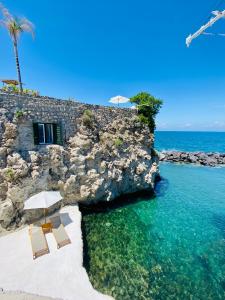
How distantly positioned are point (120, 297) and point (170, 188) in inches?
687

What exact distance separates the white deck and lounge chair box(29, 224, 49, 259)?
0.83ft

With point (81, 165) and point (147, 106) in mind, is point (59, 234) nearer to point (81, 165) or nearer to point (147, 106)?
point (81, 165)

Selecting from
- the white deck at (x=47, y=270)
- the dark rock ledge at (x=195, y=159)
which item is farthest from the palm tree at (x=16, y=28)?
the dark rock ledge at (x=195, y=159)

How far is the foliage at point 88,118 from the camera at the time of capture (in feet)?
55.7

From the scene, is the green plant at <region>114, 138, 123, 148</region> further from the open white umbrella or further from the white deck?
the white deck

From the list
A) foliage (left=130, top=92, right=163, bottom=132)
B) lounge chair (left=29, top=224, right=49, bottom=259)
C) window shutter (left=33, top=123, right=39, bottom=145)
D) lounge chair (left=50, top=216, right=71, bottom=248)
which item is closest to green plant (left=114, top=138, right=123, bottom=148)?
foliage (left=130, top=92, right=163, bottom=132)

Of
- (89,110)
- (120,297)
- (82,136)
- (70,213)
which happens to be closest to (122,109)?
(89,110)

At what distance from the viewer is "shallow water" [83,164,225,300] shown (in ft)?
30.3

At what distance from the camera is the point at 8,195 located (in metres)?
12.4

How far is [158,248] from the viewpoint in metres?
12.2

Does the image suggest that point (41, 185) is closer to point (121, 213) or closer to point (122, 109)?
point (121, 213)

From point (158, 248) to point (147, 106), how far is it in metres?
15.6

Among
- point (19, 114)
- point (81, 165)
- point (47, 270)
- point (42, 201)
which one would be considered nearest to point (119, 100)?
point (81, 165)

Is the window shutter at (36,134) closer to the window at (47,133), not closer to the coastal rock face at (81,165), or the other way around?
the window at (47,133)
